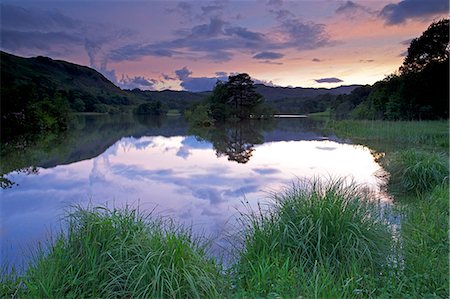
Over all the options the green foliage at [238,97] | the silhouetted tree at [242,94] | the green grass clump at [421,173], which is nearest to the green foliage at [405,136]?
the green grass clump at [421,173]

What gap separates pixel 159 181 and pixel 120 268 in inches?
315

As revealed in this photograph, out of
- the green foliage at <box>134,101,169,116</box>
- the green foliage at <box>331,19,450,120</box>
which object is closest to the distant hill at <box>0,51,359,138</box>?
the green foliage at <box>134,101,169,116</box>

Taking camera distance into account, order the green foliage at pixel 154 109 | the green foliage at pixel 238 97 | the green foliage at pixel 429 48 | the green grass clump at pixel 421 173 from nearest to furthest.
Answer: the green grass clump at pixel 421 173 < the green foliage at pixel 429 48 < the green foliage at pixel 238 97 < the green foliage at pixel 154 109

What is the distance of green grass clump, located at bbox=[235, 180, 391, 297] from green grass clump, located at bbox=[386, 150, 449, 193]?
4.57 meters

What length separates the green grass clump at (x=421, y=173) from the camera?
8867 mm

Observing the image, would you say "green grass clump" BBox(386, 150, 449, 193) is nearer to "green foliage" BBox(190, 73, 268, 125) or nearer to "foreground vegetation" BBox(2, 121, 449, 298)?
"foreground vegetation" BBox(2, 121, 449, 298)

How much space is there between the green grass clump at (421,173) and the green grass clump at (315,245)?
180 inches

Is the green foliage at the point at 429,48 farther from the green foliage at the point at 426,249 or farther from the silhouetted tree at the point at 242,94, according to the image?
the silhouetted tree at the point at 242,94

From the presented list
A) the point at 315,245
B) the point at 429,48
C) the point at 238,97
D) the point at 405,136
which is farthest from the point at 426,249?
the point at 238,97

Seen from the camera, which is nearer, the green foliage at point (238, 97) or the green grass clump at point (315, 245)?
the green grass clump at point (315, 245)

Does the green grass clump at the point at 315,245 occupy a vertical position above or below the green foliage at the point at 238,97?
below

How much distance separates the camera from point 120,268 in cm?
381

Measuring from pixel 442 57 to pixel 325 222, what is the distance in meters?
34.9

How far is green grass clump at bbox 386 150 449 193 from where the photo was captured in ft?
29.1
